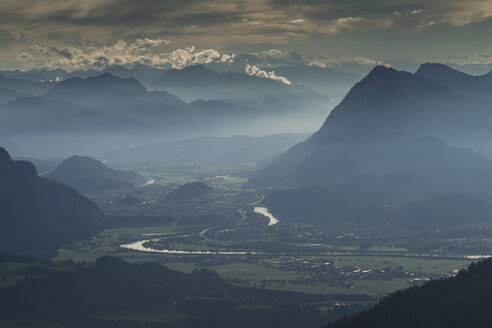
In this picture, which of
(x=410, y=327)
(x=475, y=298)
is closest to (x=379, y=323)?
(x=410, y=327)

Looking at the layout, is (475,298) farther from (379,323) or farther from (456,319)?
(379,323)

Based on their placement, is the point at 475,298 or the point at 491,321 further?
the point at 475,298

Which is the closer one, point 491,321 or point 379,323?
point 491,321

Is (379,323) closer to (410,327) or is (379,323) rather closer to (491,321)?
(410,327)

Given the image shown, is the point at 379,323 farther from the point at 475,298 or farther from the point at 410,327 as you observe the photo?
the point at 475,298

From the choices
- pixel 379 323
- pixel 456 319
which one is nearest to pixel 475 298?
pixel 456 319
